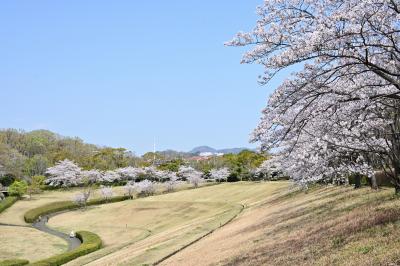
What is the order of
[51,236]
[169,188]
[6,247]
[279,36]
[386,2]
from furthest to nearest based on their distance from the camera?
[169,188]
[51,236]
[6,247]
[279,36]
[386,2]

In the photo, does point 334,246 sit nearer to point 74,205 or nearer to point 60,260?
point 60,260

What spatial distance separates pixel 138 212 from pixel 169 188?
40.2m

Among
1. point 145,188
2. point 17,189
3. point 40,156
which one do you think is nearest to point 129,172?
point 145,188

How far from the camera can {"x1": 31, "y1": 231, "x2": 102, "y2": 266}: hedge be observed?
38019mm

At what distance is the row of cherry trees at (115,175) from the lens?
11000cm

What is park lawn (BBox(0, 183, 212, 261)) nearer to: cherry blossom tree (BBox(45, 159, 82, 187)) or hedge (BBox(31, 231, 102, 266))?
hedge (BBox(31, 231, 102, 266))

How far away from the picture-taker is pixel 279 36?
11.6 m

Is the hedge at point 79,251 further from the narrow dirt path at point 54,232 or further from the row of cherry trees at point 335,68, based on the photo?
the row of cherry trees at point 335,68

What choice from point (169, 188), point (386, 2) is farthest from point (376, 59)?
point (169, 188)

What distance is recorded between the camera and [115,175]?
12338 cm

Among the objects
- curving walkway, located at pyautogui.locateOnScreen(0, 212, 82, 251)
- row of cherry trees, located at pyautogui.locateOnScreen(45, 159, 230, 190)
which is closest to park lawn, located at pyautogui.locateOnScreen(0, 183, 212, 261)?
curving walkway, located at pyautogui.locateOnScreen(0, 212, 82, 251)

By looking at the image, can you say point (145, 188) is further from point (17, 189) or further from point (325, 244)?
point (325, 244)

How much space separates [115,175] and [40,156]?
37008 mm

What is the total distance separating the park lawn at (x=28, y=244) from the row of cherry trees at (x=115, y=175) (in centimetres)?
4965
